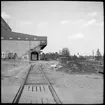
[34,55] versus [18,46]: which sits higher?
[18,46]

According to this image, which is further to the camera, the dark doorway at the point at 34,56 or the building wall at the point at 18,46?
the dark doorway at the point at 34,56

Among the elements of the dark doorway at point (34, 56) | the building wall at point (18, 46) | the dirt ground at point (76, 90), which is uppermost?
the building wall at point (18, 46)

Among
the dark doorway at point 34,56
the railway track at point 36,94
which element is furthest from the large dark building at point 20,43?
the railway track at point 36,94

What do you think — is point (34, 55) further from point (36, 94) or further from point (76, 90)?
point (36, 94)

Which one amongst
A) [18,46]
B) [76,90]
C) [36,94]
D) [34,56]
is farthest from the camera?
[34,56]

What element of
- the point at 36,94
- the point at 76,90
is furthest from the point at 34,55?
the point at 36,94

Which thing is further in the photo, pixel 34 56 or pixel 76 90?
pixel 34 56

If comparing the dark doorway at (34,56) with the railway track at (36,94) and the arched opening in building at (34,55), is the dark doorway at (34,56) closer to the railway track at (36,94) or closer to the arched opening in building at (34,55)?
the arched opening in building at (34,55)

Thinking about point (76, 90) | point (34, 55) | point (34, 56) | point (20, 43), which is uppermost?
point (20, 43)

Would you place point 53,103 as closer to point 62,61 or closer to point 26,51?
point 62,61

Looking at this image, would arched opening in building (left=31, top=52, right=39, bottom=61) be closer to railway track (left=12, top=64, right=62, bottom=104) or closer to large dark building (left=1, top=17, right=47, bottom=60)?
large dark building (left=1, top=17, right=47, bottom=60)

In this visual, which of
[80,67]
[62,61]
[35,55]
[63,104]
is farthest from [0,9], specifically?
[35,55]

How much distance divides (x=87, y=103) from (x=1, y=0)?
4119 mm

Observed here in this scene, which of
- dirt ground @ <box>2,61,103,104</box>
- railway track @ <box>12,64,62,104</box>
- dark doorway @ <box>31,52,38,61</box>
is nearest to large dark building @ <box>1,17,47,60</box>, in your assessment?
dark doorway @ <box>31,52,38,61</box>
